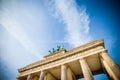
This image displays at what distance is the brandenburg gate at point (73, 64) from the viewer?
17836 mm

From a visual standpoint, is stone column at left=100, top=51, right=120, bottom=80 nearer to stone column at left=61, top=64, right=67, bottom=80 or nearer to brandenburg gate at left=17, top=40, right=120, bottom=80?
brandenburg gate at left=17, top=40, right=120, bottom=80

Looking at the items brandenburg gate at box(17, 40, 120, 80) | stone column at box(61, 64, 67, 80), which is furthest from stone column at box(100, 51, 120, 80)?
stone column at box(61, 64, 67, 80)

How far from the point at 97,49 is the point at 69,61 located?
5.26m

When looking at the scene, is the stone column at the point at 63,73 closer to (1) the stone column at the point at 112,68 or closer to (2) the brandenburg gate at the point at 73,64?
(2) the brandenburg gate at the point at 73,64

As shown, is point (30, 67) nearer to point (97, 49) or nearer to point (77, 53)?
point (77, 53)

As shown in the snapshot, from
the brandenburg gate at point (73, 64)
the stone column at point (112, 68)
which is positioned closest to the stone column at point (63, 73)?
the brandenburg gate at point (73, 64)

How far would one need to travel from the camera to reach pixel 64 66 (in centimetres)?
1939

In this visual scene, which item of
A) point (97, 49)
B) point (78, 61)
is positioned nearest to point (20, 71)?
point (78, 61)

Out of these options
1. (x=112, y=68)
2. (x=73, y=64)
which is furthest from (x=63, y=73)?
(x=112, y=68)

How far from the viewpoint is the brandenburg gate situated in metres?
17.8

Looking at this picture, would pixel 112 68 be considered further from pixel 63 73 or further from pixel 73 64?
pixel 73 64

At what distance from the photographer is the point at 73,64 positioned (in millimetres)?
20406

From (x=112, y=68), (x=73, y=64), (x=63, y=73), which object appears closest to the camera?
(x=112, y=68)

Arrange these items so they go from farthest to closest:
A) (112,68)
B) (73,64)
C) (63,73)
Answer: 1. (73,64)
2. (63,73)
3. (112,68)
